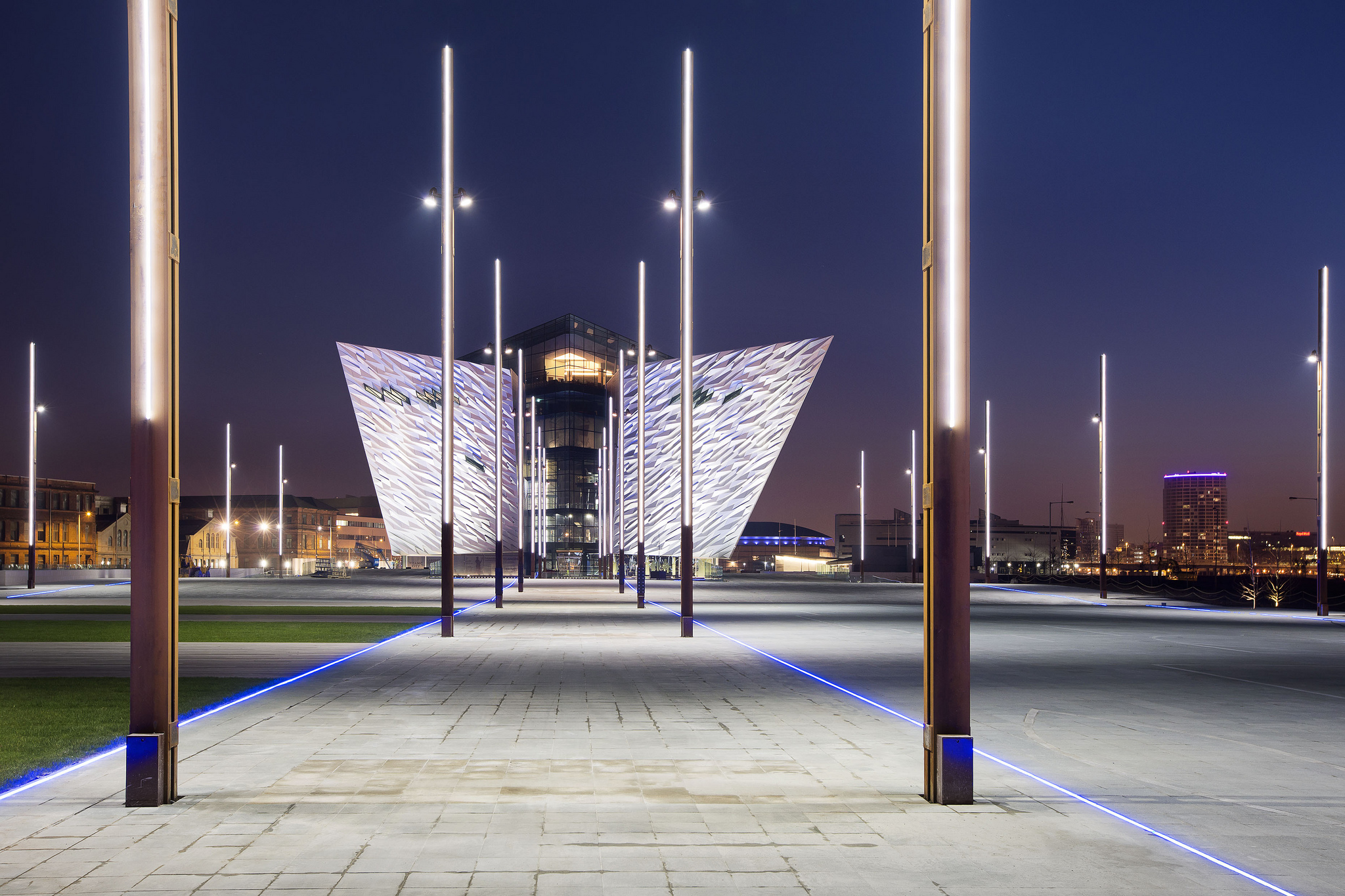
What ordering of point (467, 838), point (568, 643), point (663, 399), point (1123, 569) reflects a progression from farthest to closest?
point (1123, 569) → point (663, 399) → point (568, 643) → point (467, 838)

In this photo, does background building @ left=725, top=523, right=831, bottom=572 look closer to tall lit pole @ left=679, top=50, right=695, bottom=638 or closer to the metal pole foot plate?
tall lit pole @ left=679, top=50, right=695, bottom=638

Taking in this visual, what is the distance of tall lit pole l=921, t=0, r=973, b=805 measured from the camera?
22.2ft

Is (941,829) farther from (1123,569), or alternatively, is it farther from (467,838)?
(1123,569)

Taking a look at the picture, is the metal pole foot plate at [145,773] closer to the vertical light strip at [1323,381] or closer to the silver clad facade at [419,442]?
the vertical light strip at [1323,381]

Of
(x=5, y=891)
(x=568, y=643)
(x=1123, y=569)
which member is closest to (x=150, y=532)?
(x=5, y=891)

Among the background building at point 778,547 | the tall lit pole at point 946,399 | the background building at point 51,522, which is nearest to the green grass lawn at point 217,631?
the tall lit pole at point 946,399

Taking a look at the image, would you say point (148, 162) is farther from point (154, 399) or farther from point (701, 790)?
point (701, 790)

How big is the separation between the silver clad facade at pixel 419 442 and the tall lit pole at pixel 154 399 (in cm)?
5138

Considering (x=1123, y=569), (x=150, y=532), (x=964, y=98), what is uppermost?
(x=964, y=98)

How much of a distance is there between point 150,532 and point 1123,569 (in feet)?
568

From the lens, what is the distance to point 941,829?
6.07 meters

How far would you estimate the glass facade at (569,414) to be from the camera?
81312 millimetres

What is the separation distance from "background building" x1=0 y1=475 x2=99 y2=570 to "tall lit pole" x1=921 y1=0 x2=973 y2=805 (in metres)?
103

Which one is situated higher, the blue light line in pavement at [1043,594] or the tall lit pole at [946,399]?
the tall lit pole at [946,399]
